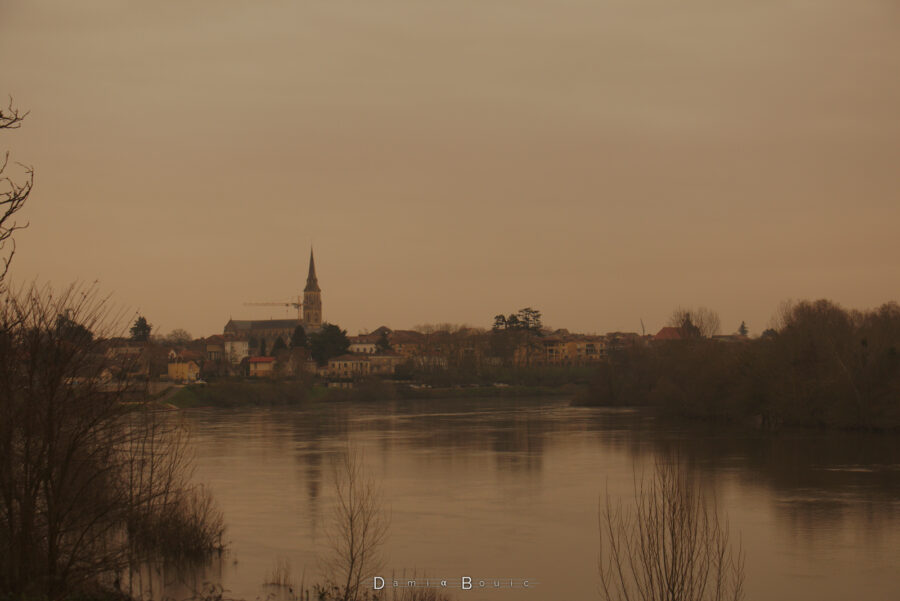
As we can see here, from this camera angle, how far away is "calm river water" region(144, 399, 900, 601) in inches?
517

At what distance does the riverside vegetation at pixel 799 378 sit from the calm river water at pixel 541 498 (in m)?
2.33

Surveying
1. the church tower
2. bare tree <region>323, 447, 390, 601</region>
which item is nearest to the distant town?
the church tower

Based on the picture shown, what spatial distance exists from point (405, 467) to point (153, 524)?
12.2 meters

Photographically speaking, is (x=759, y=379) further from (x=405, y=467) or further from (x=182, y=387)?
(x=182, y=387)

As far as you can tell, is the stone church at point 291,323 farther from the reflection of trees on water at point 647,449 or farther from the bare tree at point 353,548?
the bare tree at point 353,548

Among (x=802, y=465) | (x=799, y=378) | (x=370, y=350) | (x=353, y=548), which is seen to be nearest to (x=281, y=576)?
(x=353, y=548)

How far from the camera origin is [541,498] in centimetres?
1944

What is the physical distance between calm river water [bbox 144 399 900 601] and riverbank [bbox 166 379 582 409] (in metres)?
21.3

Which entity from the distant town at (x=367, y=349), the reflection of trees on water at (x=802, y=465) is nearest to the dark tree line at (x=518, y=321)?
the distant town at (x=367, y=349)

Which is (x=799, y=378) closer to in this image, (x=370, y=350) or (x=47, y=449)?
(x=47, y=449)

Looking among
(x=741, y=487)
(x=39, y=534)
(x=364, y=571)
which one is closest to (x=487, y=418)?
(x=741, y=487)

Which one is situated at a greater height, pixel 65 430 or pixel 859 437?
pixel 65 430

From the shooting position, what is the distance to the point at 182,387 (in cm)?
6078

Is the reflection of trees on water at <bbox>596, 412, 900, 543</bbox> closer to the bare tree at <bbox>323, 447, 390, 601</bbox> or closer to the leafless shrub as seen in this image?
the bare tree at <bbox>323, 447, 390, 601</bbox>
